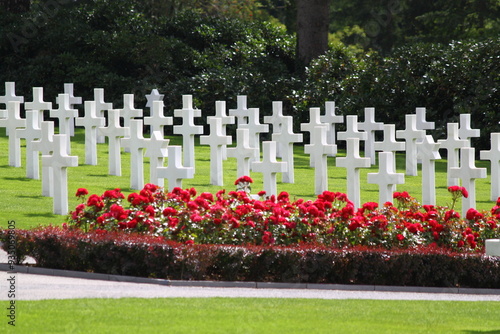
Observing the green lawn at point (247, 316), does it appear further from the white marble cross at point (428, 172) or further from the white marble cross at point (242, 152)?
the white marble cross at point (242, 152)

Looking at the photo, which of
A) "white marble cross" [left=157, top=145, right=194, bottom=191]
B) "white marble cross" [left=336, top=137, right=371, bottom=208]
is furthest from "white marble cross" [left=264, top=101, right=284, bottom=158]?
"white marble cross" [left=157, top=145, right=194, bottom=191]

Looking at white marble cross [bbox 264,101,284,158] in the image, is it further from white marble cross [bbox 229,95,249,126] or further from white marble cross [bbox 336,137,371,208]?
white marble cross [bbox 336,137,371,208]

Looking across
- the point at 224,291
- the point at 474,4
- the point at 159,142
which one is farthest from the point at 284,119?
the point at 474,4

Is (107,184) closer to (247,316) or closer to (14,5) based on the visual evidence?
(247,316)

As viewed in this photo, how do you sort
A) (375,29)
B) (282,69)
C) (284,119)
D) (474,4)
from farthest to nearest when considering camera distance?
1. (375,29)
2. (474,4)
3. (282,69)
4. (284,119)

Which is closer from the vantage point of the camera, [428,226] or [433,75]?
[428,226]

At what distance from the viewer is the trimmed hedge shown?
973 centimetres

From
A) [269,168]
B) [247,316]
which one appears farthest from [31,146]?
[247,316]

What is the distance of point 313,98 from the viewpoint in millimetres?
25688

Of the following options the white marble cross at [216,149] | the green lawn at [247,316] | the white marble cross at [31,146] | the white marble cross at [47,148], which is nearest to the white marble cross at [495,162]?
the white marble cross at [216,149]

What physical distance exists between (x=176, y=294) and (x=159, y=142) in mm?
5858

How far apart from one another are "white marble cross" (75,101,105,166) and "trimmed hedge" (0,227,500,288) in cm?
806

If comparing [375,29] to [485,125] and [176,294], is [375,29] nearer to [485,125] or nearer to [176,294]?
[485,125]

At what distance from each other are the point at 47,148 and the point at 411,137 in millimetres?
6971
